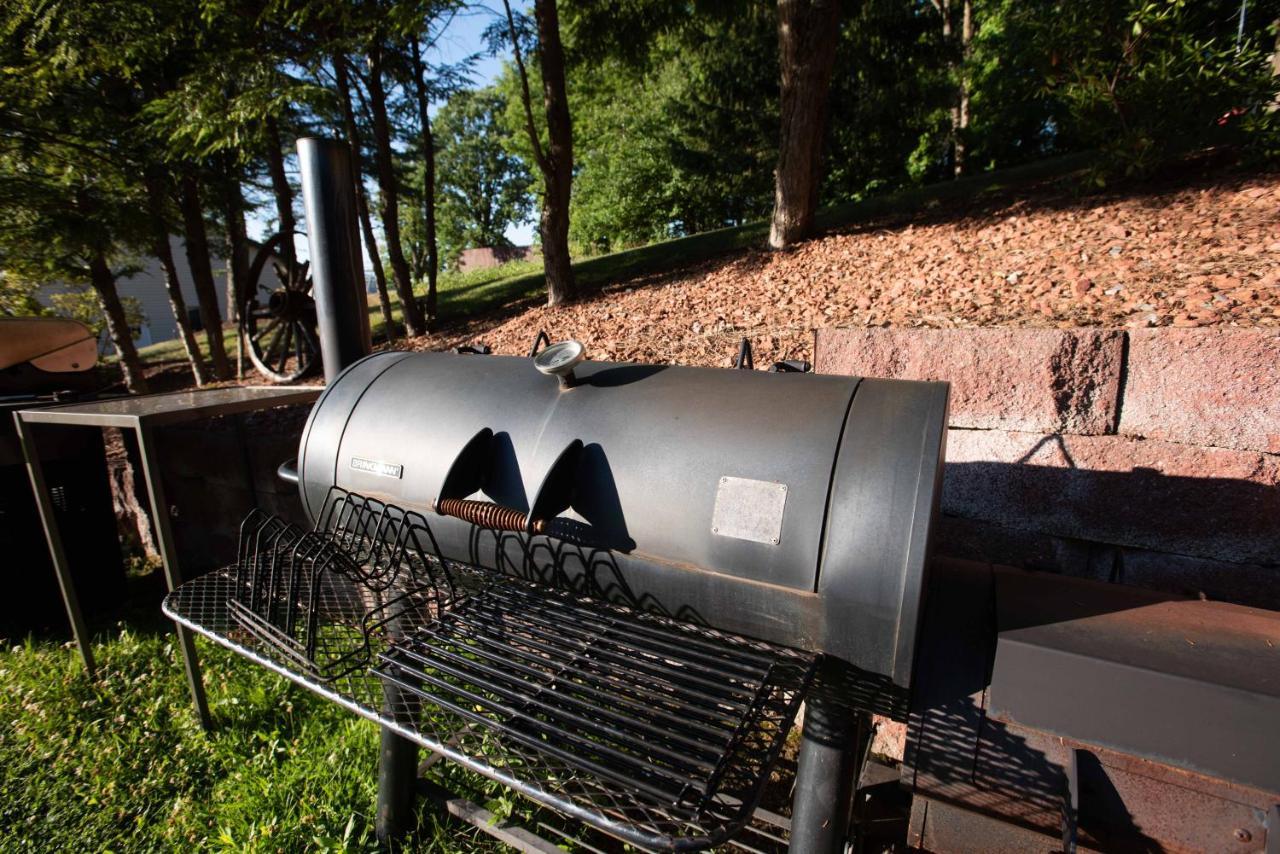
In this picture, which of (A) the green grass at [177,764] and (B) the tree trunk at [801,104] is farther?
(B) the tree trunk at [801,104]

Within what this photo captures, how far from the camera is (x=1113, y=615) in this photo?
1.33 m

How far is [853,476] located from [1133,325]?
1775 mm

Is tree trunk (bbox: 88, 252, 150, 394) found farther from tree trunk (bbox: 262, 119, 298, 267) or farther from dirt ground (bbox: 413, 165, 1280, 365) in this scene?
dirt ground (bbox: 413, 165, 1280, 365)

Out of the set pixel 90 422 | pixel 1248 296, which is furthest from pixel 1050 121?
pixel 90 422

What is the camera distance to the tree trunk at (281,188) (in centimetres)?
573

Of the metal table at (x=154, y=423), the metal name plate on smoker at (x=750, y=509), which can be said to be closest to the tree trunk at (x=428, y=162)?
the metal table at (x=154, y=423)

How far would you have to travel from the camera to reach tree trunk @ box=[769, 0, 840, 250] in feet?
15.3

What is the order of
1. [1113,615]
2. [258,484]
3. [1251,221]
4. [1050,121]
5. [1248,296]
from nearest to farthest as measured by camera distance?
[1113,615], [1248,296], [1251,221], [258,484], [1050,121]

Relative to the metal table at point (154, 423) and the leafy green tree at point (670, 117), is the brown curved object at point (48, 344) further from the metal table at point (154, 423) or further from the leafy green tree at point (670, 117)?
the leafy green tree at point (670, 117)

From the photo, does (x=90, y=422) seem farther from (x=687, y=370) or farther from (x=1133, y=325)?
(x=1133, y=325)

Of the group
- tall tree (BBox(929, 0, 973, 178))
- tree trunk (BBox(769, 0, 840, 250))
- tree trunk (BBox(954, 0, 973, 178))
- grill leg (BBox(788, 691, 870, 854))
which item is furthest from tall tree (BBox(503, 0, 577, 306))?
tree trunk (BBox(954, 0, 973, 178))

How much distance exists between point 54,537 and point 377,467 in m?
2.42

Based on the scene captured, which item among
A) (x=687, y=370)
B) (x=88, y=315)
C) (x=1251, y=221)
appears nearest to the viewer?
(x=687, y=370)

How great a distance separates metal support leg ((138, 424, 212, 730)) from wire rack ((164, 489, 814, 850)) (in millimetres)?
830
